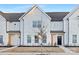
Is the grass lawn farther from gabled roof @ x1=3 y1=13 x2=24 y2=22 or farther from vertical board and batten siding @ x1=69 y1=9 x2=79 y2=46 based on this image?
gabled roof @ x1=3 y1=13 x2=24 y2=22

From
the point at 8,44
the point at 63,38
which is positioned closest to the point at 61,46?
the point at 63,38

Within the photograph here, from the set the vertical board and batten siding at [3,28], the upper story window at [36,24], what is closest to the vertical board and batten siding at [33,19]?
the upper story window at [36,24]

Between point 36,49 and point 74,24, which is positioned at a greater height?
point 74,24

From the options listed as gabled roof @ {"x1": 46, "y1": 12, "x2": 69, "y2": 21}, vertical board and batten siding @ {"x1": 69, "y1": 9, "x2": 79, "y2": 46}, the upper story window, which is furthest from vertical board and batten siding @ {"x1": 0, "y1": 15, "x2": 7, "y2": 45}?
vertical board and batten siding @ {"x1": 69, "y1": 9, "x2": 79, "y2": 46}

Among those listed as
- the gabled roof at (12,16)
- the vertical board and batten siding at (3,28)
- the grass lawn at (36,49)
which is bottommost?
the grass lawn at (36,49)

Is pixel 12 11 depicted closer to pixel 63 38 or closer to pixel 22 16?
pixel 22 16

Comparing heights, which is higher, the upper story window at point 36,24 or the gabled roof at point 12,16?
the gabled roof at point 12,16

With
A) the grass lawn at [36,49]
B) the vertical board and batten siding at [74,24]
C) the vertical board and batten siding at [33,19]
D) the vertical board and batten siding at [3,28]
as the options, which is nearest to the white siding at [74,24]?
the vertical board and batten siding at [74,24]

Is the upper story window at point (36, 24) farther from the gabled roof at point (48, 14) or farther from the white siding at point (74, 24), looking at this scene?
the white siding at point (74, 24)

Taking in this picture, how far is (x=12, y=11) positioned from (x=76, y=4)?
56.3 inches

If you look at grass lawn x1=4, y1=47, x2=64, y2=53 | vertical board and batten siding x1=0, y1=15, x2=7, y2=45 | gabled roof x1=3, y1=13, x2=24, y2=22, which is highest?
gabled roof x1=3, y1=13, x2=24, y2=22

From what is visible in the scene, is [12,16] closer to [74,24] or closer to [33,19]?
[33,19]

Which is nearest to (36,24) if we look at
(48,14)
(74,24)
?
(48,14)

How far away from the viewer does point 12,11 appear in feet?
53.5
